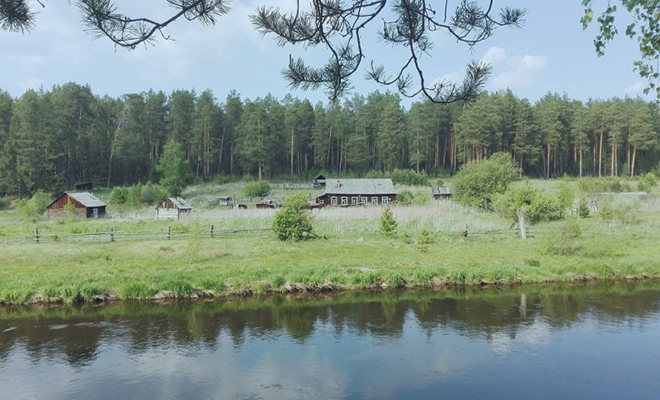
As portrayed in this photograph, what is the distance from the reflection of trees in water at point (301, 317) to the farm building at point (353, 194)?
28542 mm

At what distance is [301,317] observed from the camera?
16219mm

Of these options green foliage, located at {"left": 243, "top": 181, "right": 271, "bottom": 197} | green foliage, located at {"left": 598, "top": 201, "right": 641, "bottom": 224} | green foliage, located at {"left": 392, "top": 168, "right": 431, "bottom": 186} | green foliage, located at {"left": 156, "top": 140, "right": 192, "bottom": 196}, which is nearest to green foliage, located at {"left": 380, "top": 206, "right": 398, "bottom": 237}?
green foliage, located at {"left": 598, "top": 201, "right": 641, "bottom": 224}

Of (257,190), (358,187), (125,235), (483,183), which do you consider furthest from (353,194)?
(125,235)

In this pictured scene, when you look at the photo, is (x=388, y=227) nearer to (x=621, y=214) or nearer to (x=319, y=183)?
(x=621, y=214)

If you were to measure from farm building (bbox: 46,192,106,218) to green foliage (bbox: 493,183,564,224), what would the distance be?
102ft

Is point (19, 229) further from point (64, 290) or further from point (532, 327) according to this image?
point (532, 327)

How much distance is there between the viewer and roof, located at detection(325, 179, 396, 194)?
157 feet

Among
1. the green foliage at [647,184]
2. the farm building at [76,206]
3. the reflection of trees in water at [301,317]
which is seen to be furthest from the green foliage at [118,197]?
the green foliage at [647,184]

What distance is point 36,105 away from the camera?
52.2 m

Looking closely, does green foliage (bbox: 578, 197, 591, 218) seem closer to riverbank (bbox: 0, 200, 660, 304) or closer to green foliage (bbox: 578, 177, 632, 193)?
riverbank (bbox: 0, 200, 660, 304)

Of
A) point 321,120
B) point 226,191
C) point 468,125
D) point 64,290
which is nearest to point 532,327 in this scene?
point 64,290

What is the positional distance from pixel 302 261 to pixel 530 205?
18767 mm

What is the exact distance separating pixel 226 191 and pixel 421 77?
53163 mm

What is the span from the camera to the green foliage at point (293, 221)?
25812 millimetres
